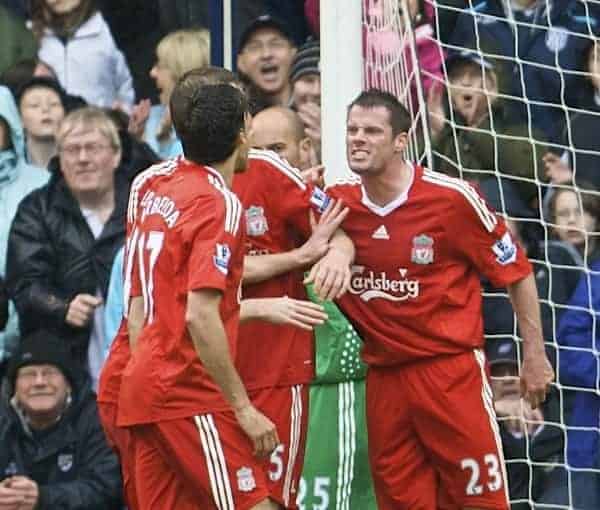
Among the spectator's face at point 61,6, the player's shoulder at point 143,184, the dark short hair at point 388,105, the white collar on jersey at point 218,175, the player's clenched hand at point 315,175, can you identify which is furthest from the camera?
the spectator's face at point 61,6

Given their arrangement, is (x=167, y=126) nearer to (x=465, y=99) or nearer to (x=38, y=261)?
(x=38, y=261)

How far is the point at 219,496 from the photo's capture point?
5.07 metres

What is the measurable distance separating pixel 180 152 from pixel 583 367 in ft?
6.90

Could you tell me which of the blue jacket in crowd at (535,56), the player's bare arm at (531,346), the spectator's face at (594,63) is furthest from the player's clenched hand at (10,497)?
the spectator's face at (594,63)

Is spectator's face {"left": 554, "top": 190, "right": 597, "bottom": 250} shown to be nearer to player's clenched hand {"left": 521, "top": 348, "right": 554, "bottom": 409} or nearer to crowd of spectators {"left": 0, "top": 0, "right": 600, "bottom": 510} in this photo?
crowd of spectators {"left": 0, "top": 0, "right": 600, "bottom": 510}

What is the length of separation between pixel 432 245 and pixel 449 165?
174cm

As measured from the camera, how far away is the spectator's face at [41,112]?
26.5 ft

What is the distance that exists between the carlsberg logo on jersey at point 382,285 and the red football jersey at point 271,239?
A: 271 millimetres

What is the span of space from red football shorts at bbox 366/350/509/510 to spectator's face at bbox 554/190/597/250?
189 cm

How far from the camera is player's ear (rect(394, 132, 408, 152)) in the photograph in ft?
20.2

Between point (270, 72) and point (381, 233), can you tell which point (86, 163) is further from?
point (381, 233)

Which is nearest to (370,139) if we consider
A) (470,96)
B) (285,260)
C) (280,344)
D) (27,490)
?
(285,260)

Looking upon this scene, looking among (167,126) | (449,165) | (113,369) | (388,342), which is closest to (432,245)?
(388,342)

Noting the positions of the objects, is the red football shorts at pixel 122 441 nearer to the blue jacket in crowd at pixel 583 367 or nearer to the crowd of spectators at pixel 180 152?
the crowd of spectators at pixel 180 152
